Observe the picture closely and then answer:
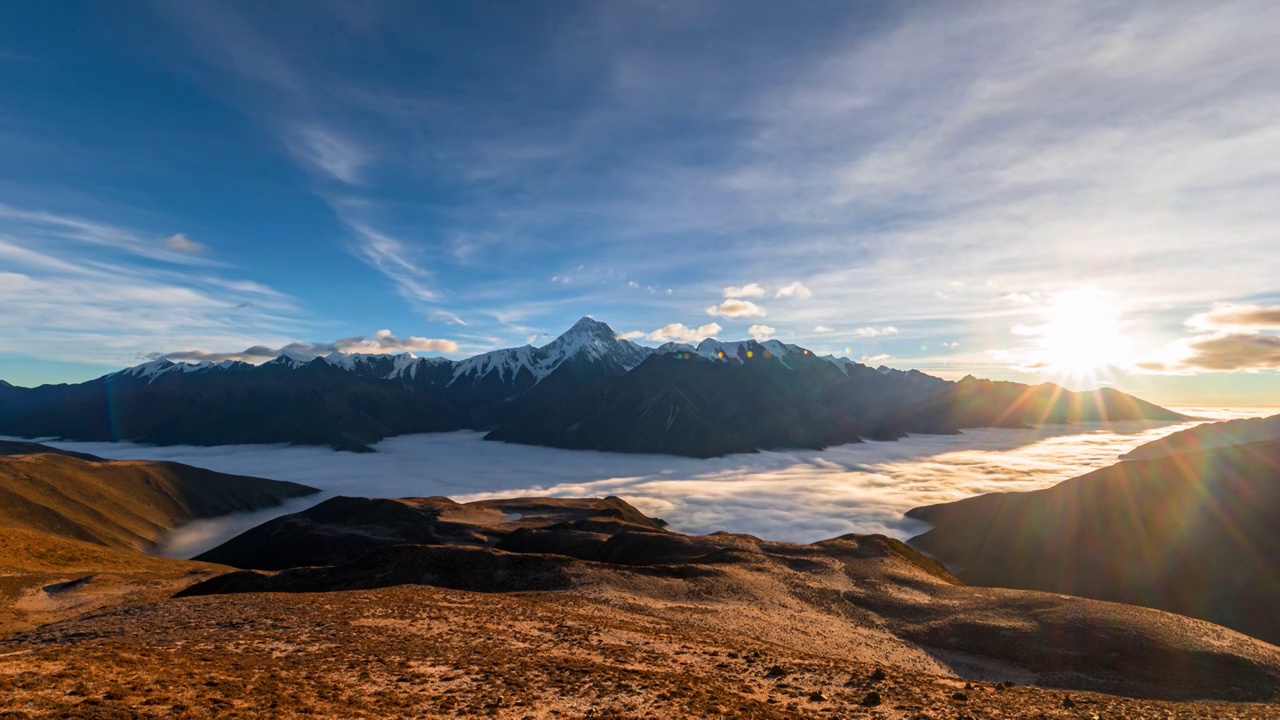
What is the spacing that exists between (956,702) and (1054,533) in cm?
12699

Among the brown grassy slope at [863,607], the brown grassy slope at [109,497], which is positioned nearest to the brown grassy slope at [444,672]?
the brown grassy slope at [863,607]

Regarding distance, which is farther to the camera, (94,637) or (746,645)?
(746,645)

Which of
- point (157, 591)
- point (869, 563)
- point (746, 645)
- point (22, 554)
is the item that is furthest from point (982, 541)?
point (22, 554)

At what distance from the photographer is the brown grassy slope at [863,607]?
3547 centimetres

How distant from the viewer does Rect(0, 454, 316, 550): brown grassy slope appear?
410ft

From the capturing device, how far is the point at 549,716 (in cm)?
1889

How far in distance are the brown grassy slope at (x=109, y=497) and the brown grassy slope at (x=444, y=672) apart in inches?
5142

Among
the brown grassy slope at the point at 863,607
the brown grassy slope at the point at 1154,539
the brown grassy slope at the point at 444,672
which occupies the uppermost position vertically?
the brown grassy slope at the point at 444,672

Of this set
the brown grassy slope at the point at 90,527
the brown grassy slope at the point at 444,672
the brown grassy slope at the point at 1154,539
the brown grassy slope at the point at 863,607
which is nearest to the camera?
the brown grassy slope at the point at 444,672

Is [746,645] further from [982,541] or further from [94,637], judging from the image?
[982,541]

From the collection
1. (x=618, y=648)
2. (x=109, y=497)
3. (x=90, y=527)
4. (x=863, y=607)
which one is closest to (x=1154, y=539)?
(x=863, y=607)

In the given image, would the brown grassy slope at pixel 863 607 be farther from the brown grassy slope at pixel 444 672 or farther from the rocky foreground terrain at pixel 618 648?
the brown grassy slope at pixel 444 672

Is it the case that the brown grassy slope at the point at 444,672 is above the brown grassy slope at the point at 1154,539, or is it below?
above

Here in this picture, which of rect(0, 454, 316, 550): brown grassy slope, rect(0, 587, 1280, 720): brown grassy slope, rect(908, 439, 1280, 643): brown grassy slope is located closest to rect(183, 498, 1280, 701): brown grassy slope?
rect(0, 587, 1280, 720): brown grassy slope
